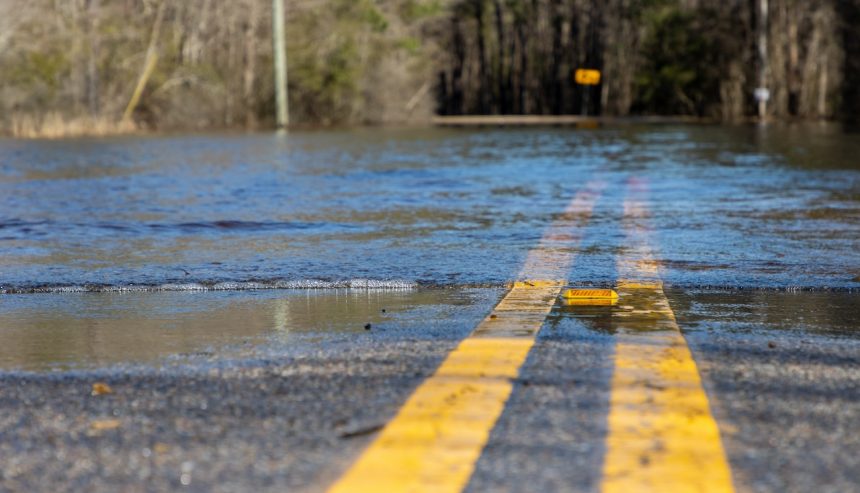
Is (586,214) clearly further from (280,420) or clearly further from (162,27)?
(162,27)

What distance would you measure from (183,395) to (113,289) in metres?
→ 2.57

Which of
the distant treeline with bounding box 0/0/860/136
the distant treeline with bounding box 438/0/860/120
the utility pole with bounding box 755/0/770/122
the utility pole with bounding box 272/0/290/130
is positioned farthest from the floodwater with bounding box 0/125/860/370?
the distant treeline with bounding box 438/0/860/120

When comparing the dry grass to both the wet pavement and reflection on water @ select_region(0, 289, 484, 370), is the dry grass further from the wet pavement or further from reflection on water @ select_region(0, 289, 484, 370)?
reflection on water @ select_region(0, 289, 484, 370)

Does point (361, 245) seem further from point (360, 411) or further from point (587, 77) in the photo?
point (587, 77)

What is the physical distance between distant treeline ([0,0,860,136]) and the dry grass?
0.08 meters

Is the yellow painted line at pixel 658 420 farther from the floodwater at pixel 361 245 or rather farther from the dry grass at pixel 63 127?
the dry grass at pixel 63 127

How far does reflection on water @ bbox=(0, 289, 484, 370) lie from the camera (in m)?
4.18

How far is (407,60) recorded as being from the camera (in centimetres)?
5272

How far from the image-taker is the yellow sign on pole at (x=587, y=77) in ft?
186

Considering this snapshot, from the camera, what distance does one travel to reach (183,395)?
339cm

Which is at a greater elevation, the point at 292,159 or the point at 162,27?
the point at 162,27

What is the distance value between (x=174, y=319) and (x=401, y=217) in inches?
178

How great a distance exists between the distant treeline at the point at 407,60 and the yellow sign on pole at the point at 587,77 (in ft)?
1.26

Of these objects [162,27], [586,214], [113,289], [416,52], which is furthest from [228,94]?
[113,289]
